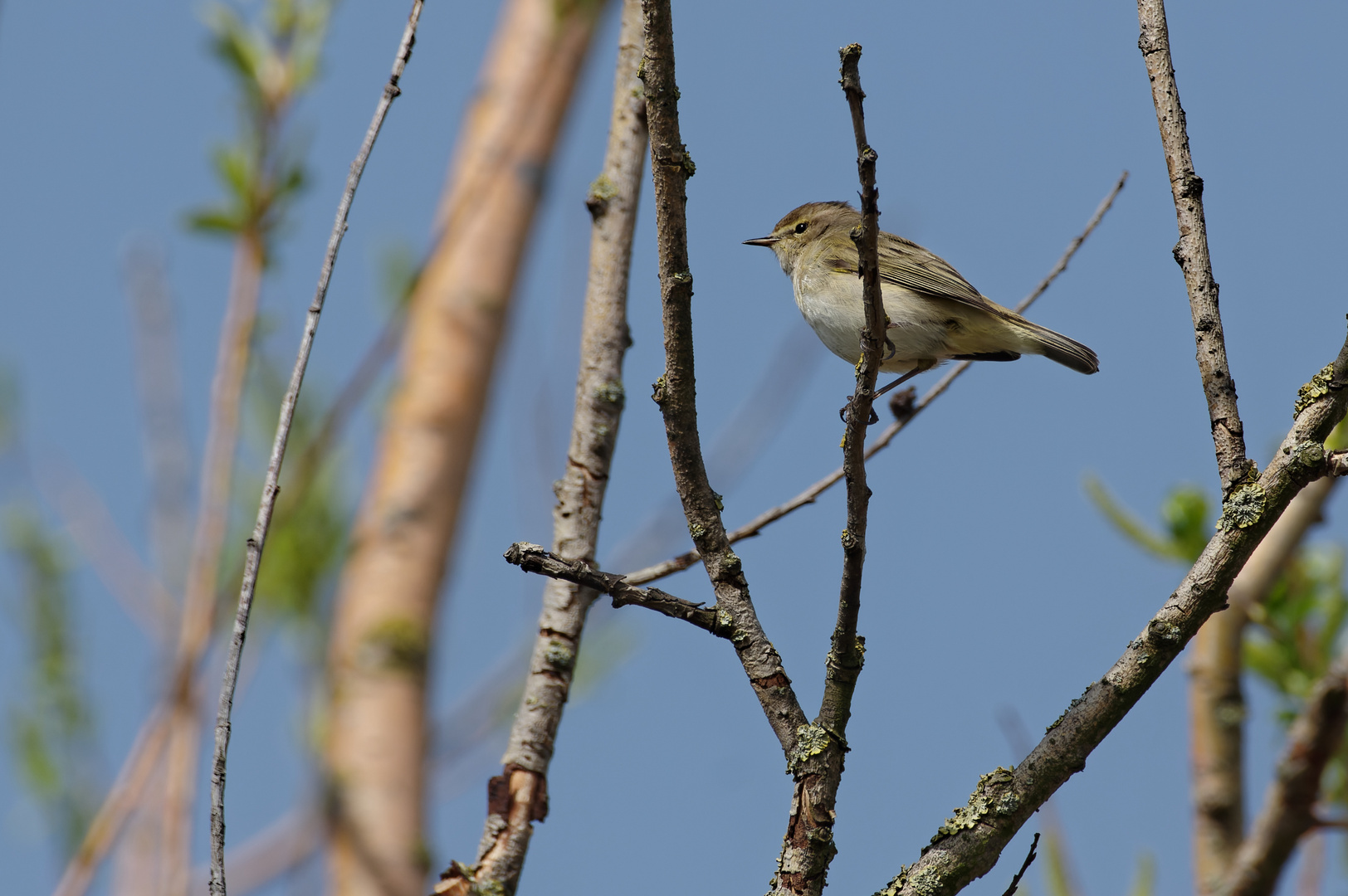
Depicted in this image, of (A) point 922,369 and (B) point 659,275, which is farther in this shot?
(A) point 922,369

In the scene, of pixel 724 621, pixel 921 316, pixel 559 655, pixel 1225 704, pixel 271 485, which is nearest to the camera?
pixel 271 485

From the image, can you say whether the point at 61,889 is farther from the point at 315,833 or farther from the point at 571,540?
the point at 571,540

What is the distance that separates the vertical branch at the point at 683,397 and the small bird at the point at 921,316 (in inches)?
114

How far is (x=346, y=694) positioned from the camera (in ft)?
14.7

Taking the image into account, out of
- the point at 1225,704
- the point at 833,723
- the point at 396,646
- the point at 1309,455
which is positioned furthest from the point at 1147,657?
the point at 396,646

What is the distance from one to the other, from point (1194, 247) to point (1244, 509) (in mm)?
593

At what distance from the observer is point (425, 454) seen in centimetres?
504

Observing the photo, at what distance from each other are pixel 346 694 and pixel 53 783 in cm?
102

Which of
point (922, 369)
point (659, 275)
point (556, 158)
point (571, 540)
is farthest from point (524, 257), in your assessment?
point (659, 275)

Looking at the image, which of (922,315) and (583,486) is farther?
(922,315)

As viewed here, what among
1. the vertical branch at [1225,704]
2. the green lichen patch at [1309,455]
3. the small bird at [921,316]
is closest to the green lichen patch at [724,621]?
the green lichen patch at [1309,455]

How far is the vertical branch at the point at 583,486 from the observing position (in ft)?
10.4

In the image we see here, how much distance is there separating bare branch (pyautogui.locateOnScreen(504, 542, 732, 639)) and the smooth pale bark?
1.44 metres

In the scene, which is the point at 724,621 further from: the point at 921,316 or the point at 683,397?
the point at 921,316
